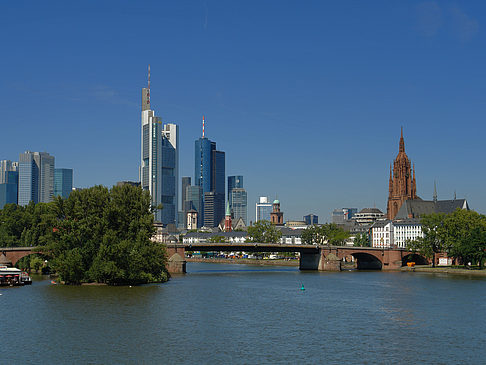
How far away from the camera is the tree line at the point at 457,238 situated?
146 meters

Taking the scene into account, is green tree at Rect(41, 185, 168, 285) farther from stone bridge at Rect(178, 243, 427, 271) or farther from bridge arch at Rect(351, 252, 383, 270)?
bridge arch at Rect(351, 252, 383, 270)

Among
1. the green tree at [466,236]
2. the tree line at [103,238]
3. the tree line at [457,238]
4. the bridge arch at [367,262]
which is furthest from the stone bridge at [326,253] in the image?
the tree line at [103,238]

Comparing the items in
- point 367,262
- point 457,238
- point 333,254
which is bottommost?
point 367,262

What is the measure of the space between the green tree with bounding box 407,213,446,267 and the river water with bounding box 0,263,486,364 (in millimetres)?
64191

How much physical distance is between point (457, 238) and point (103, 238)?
96.6 meters

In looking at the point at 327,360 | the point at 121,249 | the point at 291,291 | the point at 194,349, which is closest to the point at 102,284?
the point at 121,249

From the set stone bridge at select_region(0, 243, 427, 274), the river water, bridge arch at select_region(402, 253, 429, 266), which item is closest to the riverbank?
stone bridge at select_region(0, 243, 427, 274)

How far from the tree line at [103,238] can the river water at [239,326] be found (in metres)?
4.09

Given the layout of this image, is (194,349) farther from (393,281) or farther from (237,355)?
(393,281)

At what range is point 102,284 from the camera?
101 metres

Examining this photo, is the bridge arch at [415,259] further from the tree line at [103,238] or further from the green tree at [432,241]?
the tree line at [103,238]

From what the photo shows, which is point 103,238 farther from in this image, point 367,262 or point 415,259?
point 415,259

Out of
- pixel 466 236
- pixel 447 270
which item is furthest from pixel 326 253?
pixel 466 236

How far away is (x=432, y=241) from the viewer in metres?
165
